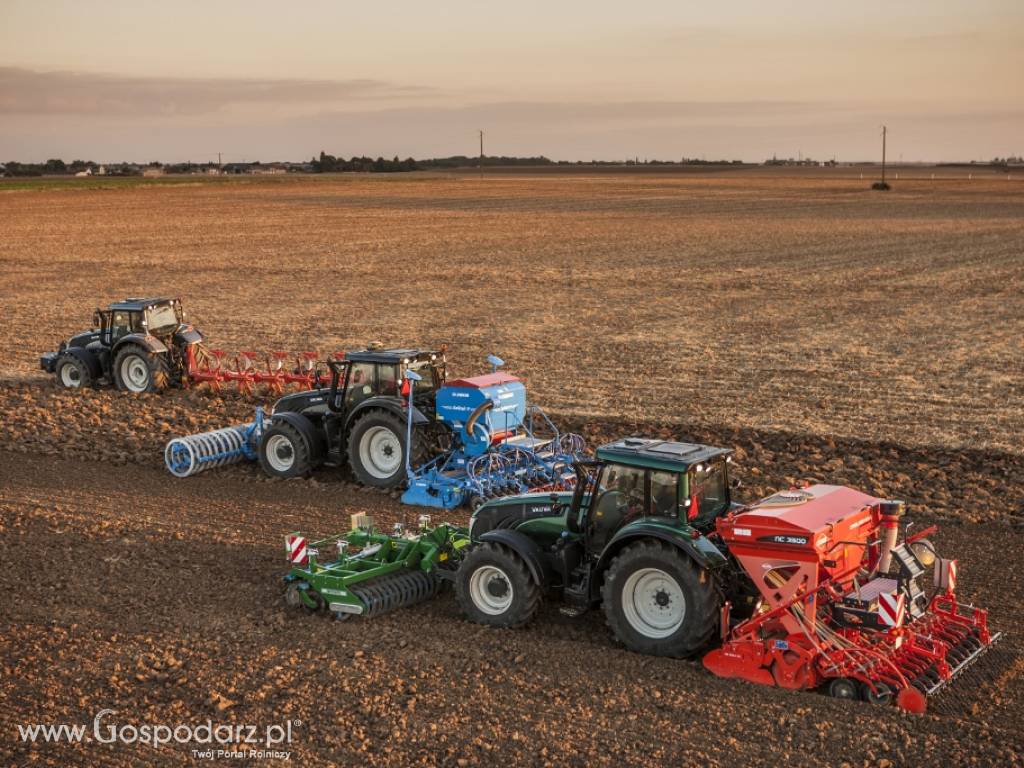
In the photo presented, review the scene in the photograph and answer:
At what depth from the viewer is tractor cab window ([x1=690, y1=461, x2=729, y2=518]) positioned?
33.9 feet

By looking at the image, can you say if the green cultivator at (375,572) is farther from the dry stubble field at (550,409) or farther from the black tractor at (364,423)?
the black tractor at (364,423)

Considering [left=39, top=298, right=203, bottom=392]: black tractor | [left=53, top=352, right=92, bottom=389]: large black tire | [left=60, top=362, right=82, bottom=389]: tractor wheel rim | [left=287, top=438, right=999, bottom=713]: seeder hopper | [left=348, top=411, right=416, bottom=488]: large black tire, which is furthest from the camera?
[left=60, top=362, right=82, bottom=389]: tractor wheel rim

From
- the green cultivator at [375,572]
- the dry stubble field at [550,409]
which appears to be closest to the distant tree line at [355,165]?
the dry stubble field at [550,409]

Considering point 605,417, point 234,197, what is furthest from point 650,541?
point 234,197

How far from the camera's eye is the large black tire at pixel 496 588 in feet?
35.7

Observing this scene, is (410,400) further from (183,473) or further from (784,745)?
(784,745)

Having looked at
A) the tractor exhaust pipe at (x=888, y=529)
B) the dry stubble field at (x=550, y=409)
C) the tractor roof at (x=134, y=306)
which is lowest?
the dry stubble field at (x=550, y=409)

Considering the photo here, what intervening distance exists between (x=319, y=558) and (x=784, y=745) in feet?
20.1

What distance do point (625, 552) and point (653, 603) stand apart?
1.72 feet

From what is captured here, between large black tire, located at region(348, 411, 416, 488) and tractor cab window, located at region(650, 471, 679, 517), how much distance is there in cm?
605

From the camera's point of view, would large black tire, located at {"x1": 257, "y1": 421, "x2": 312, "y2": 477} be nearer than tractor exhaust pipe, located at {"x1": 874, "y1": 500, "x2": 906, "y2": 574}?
No

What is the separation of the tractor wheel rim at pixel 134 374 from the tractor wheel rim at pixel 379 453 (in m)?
8.18

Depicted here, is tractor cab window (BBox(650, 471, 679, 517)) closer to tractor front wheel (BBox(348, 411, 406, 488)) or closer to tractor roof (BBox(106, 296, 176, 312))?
tractor front wheel (BBox(348, 411, 406, 488))

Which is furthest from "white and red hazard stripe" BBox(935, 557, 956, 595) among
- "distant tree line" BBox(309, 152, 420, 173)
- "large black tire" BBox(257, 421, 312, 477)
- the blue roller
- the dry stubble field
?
"distant tree line" BBox(309, 152, 420, 173)
